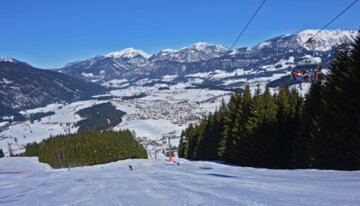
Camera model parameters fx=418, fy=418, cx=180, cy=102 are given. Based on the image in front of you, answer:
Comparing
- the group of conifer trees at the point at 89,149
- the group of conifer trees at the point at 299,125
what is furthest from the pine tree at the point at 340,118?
the group of conifer trees at the point at 89,149

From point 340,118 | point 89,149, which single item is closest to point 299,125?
point 340,118

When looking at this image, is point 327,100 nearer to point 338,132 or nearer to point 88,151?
point 338,132

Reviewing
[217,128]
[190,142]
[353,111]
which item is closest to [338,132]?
[353,111]

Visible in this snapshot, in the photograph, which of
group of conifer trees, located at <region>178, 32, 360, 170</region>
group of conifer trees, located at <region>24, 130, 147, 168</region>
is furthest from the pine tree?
group of conifer trees, located at <region>24, 130, 147, 168</region>

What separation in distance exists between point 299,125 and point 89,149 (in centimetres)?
7953

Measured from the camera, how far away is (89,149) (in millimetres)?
109375

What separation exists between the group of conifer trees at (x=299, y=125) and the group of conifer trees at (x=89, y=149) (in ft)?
149

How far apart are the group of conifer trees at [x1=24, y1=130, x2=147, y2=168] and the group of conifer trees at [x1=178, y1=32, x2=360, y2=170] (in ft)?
149

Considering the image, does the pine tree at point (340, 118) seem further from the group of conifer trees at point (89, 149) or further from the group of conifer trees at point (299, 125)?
the group of conifer trees at point (89, 149)

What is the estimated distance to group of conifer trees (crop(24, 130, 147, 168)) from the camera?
109562 mm

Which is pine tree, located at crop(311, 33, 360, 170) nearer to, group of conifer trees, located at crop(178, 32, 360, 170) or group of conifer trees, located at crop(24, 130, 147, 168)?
group of conifer trees, located at crop(178, 32, 360, 170)

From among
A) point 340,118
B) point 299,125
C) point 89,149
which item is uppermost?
point 89,149

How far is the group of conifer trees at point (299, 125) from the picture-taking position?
26.8 metres

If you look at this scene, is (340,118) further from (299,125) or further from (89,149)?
(89,149)
